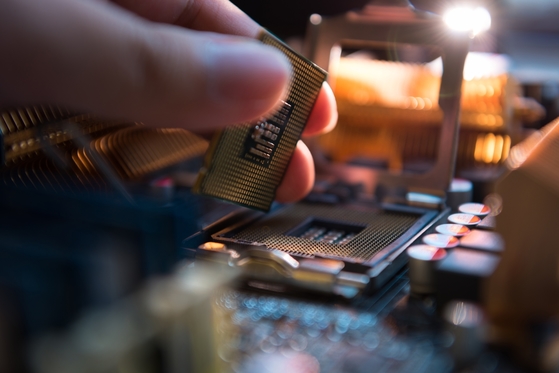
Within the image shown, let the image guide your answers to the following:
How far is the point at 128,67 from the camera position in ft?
3.14

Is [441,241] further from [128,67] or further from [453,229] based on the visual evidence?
[128,67]

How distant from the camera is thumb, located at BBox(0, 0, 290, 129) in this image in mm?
879

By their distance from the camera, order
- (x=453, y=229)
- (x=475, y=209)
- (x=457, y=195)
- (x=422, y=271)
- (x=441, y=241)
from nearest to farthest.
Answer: (x=422, y=271) → (x=441, y=241) → (x=453, y=229) → (x=475, y=209) → (x=457, y=195)

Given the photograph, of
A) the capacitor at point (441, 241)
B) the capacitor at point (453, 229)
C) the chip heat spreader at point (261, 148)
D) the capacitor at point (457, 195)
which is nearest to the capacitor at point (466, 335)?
the capacitor at point (441, 241)

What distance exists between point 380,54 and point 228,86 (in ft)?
6.04

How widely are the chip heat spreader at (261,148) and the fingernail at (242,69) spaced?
0.32 m

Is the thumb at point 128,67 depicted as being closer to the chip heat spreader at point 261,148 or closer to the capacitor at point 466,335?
the chip heat spreader at point 261,148

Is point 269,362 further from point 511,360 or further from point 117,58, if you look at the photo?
point 117,58

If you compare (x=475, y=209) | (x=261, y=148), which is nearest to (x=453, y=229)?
(x=475, y=209)

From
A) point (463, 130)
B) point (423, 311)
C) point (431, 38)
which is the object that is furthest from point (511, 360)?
point (463, 130)

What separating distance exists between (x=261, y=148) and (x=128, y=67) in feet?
1.90

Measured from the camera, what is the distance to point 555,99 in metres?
2.41

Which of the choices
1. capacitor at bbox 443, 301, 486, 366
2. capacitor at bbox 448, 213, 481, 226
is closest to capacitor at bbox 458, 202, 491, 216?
capacitor at bbox 448, 213, 481, 226

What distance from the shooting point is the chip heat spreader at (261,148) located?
1.43 meters
